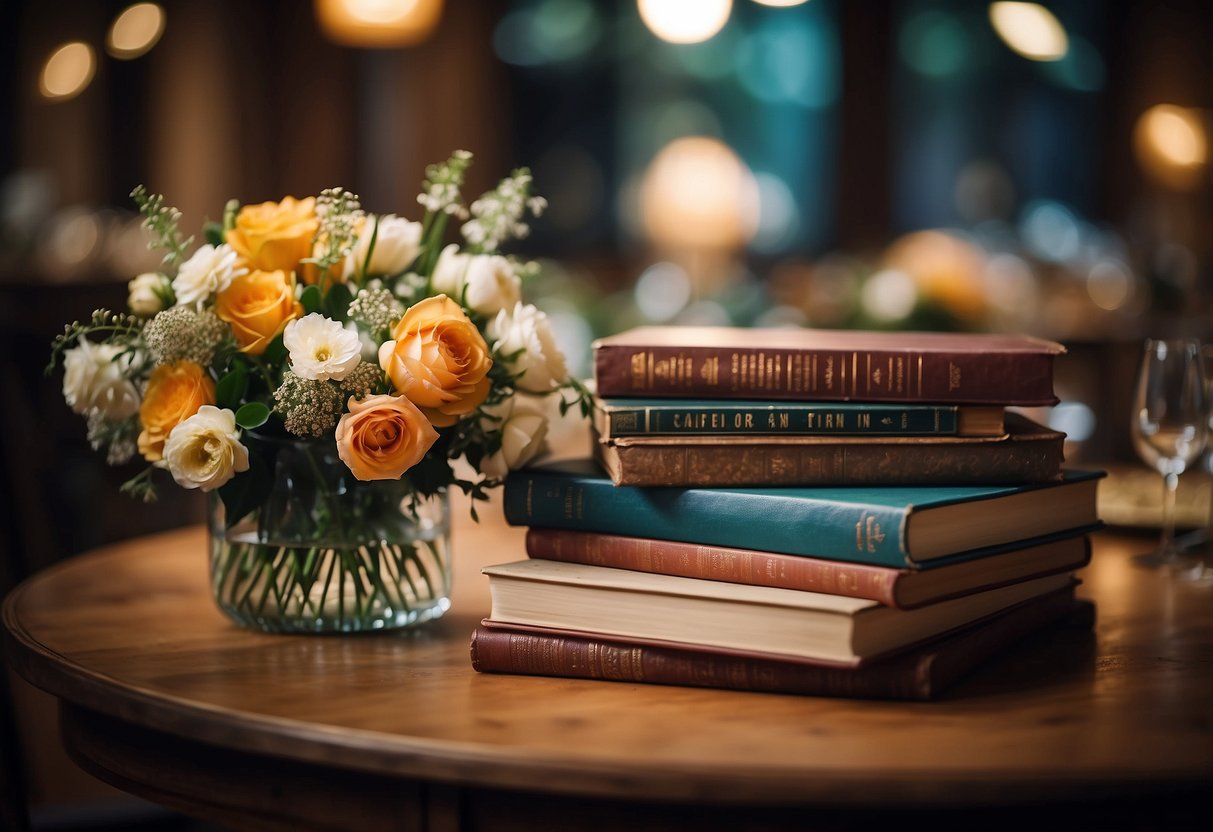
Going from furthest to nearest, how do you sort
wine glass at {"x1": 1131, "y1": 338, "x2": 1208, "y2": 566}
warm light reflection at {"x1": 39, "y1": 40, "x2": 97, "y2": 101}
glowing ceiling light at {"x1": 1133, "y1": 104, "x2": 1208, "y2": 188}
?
1. glowing ceiling light at {"x1": 1133, "y1": 104, "x2": 1208, "y2": 188}
2. warm light reflection at {"x1": 39, "y1": 40, "x2": 97, "y2": 101}
3. wine glass at {"x1": 1131, "y1": 338, "x2": 1208, "y2": 566}

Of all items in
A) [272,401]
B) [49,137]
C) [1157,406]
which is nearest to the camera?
[272,401]

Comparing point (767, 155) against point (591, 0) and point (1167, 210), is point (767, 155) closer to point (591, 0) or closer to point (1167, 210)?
point (591, 0)

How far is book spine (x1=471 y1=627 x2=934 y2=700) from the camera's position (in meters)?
0.83

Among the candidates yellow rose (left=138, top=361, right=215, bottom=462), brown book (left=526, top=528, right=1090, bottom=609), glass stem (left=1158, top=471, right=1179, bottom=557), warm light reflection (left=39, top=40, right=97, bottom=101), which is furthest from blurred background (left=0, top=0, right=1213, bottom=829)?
yellow rose (left=138, top=361, right=215, bottom=462)

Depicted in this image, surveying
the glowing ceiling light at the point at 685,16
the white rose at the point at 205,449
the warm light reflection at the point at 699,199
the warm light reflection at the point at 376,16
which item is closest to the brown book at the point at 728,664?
the white rose at the point at 205,449

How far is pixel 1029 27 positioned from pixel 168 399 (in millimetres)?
2941

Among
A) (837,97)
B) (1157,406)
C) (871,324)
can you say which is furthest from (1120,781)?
(837,97)

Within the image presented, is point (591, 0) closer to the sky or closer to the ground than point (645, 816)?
closer to the sky

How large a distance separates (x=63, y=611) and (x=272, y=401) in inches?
11.9

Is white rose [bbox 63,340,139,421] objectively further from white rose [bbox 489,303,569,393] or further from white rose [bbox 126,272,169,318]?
white rose [bbox 489,303,569,393]

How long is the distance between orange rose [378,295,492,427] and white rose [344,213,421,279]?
0.12 meters

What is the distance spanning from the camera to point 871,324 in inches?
111

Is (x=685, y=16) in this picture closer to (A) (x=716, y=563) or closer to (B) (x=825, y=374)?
(B) (x=825, y=374)

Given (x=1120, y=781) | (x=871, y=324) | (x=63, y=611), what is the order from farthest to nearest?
(x=871, y=324)
(x=63, y=611)
(x=1120, y=781)
